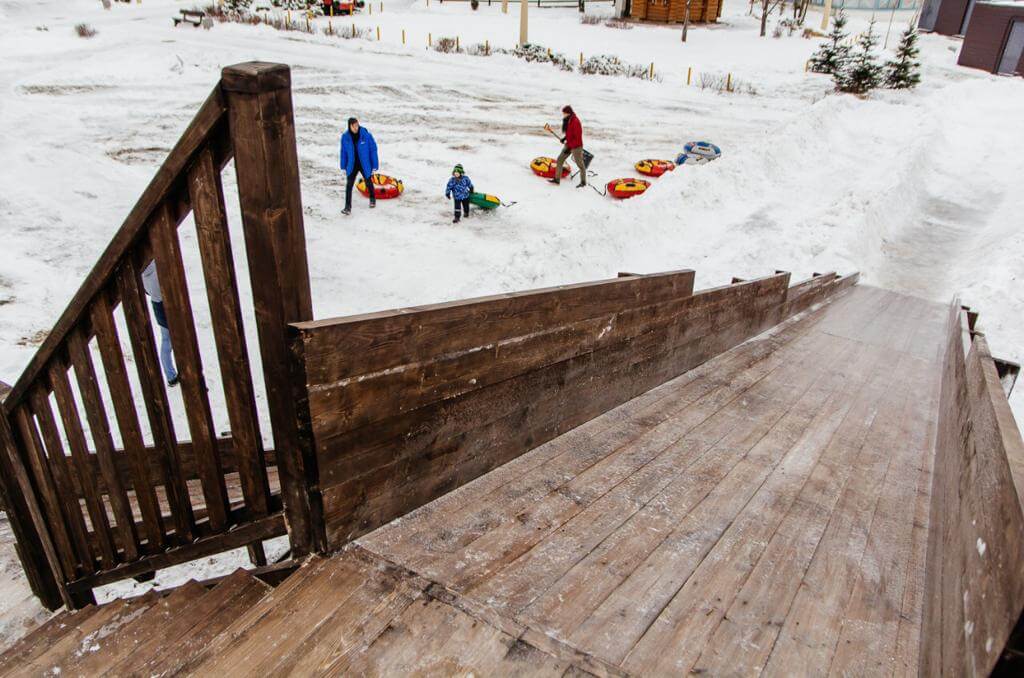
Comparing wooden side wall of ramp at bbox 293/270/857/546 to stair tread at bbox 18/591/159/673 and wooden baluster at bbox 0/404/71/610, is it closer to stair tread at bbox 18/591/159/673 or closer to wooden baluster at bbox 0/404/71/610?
stair tread at bbox 18/591/159/673

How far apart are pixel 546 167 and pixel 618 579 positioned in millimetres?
12887

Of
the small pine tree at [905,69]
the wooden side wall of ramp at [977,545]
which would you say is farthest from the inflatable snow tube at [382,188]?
the small pine tree at [905,69]

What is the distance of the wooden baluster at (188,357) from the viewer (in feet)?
6.73

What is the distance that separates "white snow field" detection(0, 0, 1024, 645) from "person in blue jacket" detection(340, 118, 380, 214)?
0.67 meters

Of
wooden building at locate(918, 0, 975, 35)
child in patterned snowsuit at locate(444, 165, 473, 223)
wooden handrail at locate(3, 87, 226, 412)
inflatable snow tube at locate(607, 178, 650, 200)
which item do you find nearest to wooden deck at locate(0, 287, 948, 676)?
wooden handrail at locate(3, 87, 226, 412)

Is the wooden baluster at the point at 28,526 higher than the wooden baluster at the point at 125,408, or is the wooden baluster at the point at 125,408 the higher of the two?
the wooden baluster at the point at 125,408

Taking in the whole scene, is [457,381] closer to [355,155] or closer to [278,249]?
[278,249]

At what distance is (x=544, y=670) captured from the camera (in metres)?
1.84

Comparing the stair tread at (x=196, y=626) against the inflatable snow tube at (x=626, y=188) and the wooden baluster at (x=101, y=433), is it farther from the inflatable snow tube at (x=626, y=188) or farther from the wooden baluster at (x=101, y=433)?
the inflatable snow tube at (x=626, y=188)

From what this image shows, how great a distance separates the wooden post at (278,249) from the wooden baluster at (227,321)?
0.38 ft

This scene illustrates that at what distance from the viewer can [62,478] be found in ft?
9.49

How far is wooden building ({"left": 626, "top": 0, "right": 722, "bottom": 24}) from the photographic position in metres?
40.3

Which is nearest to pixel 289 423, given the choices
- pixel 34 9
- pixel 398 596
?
pixel 398 596

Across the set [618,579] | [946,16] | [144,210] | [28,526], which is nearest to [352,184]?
[28,526]
